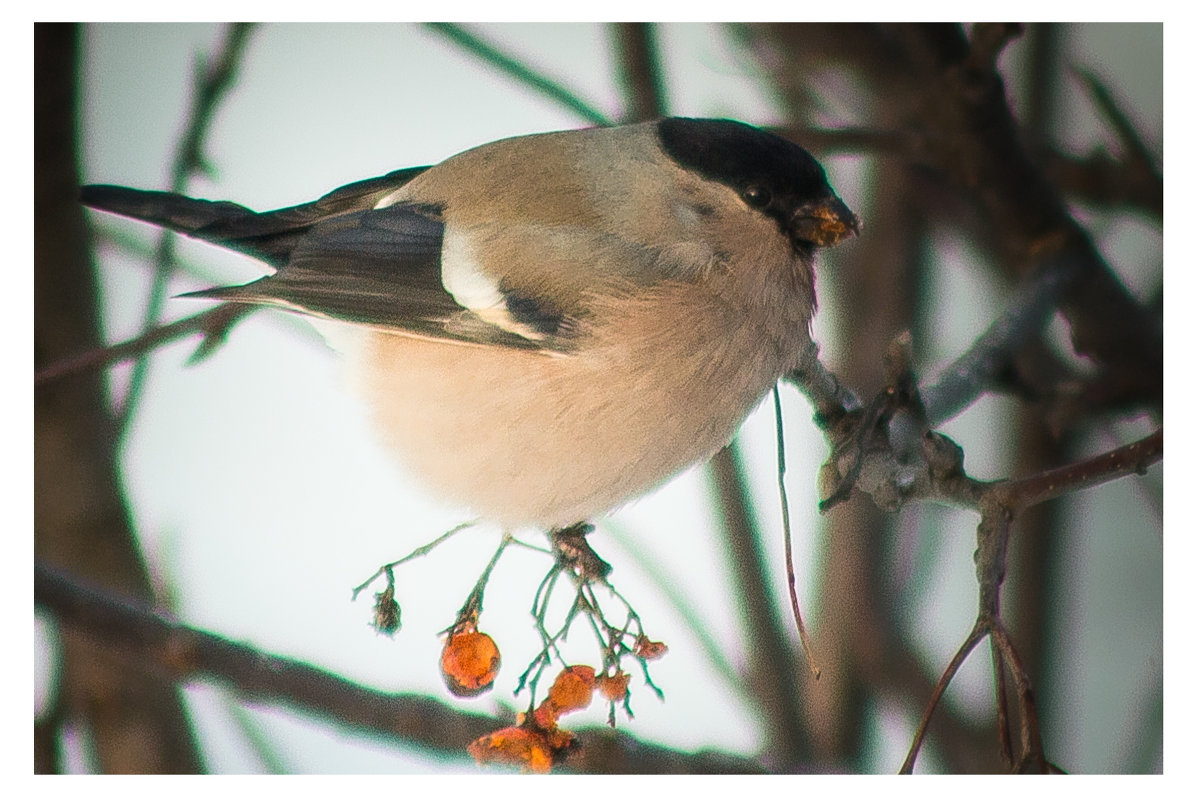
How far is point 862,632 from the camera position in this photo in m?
1.24

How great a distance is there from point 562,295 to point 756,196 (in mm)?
173

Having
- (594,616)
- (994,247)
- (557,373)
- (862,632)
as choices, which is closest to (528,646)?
(594,616)

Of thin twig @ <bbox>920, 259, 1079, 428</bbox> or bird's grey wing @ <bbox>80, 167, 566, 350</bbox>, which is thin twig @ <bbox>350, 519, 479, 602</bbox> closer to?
bird's grey wing @ <bbox>80, 167, 566, 350</bbox>

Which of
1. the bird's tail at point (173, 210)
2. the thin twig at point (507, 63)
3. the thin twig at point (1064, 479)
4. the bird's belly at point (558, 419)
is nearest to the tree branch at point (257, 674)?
the bird's belly at point (558, 419)

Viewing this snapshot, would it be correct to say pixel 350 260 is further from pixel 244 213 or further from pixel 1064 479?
pixel 1064 479

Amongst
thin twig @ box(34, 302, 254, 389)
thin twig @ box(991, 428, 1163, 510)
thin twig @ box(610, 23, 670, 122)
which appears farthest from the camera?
thin twig @ box(610, 23, 670, 122)

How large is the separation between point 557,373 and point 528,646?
25 cm

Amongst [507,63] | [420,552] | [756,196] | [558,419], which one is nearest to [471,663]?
[420,552]

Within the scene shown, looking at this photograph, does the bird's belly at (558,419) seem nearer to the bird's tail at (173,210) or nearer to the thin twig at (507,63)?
the bird's tail at (173,210)

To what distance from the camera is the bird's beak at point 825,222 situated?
2.74 ft

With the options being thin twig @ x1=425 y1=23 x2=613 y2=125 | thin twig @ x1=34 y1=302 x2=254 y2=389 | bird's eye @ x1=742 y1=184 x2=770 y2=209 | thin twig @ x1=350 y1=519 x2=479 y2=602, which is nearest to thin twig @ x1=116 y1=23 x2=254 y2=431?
thin twig @ x1=34 y1=302 x2=254 y2=389

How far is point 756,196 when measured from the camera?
2.78 ft

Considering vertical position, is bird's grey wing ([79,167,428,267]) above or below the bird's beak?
above

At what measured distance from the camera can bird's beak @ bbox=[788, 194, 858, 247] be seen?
835 millimetres
